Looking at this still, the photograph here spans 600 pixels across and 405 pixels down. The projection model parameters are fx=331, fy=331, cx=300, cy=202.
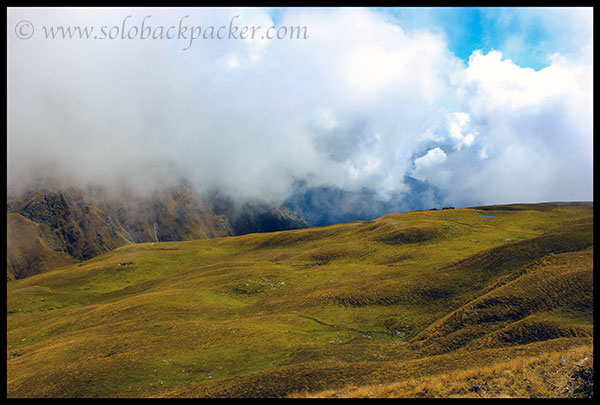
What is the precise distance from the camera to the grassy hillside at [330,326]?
26016mm

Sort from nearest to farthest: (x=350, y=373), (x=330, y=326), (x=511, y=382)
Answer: (x=511, y=382) → (x=350, y=373) → (x=330, y=326)

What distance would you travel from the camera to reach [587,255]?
3897 cm

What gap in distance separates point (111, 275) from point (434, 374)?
11290cm

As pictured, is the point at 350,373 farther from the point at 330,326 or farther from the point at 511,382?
the point at 330,326

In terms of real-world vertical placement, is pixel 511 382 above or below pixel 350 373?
above

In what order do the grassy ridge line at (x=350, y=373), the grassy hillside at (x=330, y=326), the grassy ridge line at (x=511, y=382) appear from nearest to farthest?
the grassy ridge line at (x=511, y=382), the grassy ridge line at (x=350, y=373), the grassy hillside at (x=330, y=326)

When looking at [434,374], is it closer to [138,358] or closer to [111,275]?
[138,358]

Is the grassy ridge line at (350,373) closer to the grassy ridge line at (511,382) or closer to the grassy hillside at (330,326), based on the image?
the grassy hillside at (330,326)

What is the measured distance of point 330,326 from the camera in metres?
43.9

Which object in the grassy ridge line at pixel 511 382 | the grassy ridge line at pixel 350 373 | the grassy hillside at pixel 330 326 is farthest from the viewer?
the grassy hillside at pixel 330 326

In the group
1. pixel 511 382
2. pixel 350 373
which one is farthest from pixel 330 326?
pixel 511 382

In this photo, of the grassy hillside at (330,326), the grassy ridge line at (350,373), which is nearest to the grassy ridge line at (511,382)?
the grassy hillside at (330,326)
